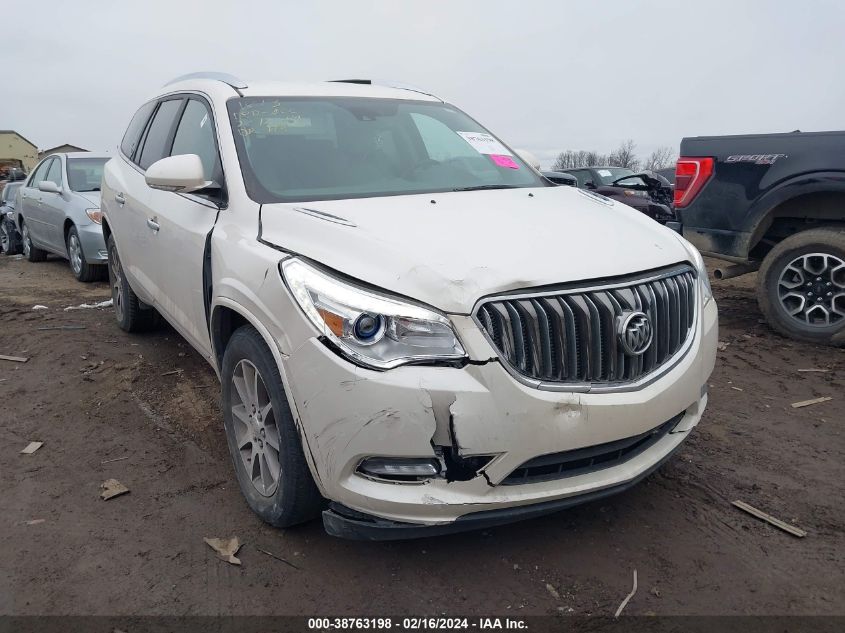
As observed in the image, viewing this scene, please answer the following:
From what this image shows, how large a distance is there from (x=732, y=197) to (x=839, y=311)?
1.17 m

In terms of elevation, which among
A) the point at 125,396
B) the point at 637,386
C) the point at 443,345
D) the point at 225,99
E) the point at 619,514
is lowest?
the point at 125,396

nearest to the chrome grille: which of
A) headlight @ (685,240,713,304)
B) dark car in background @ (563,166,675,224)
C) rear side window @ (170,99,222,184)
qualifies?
headlight @ (685,240,713,304)

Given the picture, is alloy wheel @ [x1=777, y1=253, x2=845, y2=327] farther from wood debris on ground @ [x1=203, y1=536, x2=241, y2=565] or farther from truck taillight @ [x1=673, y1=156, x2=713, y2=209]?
wood debris on ground @ [x1=203, y1=536, x2=241, y2=565]

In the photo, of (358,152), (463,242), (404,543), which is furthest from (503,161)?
(404,543)

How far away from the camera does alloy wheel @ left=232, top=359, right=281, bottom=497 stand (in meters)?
2.58

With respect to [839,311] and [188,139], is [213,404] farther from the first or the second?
[839,311]

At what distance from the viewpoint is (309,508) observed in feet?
8.17

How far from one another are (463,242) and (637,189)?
10.4 m

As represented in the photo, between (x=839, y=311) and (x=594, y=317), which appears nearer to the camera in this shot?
(x=594, y=317)

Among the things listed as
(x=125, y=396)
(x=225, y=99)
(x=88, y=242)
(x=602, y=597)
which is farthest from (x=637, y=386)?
(x=88, y=242)

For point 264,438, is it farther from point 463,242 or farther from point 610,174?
point 610,174

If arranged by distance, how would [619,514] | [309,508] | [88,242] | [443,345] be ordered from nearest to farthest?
1. [443,345]
2. [309,508]
3. [619,514]
4. [88,242]

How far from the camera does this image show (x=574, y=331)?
7.18 feet

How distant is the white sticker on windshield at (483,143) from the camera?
12.3 ft
